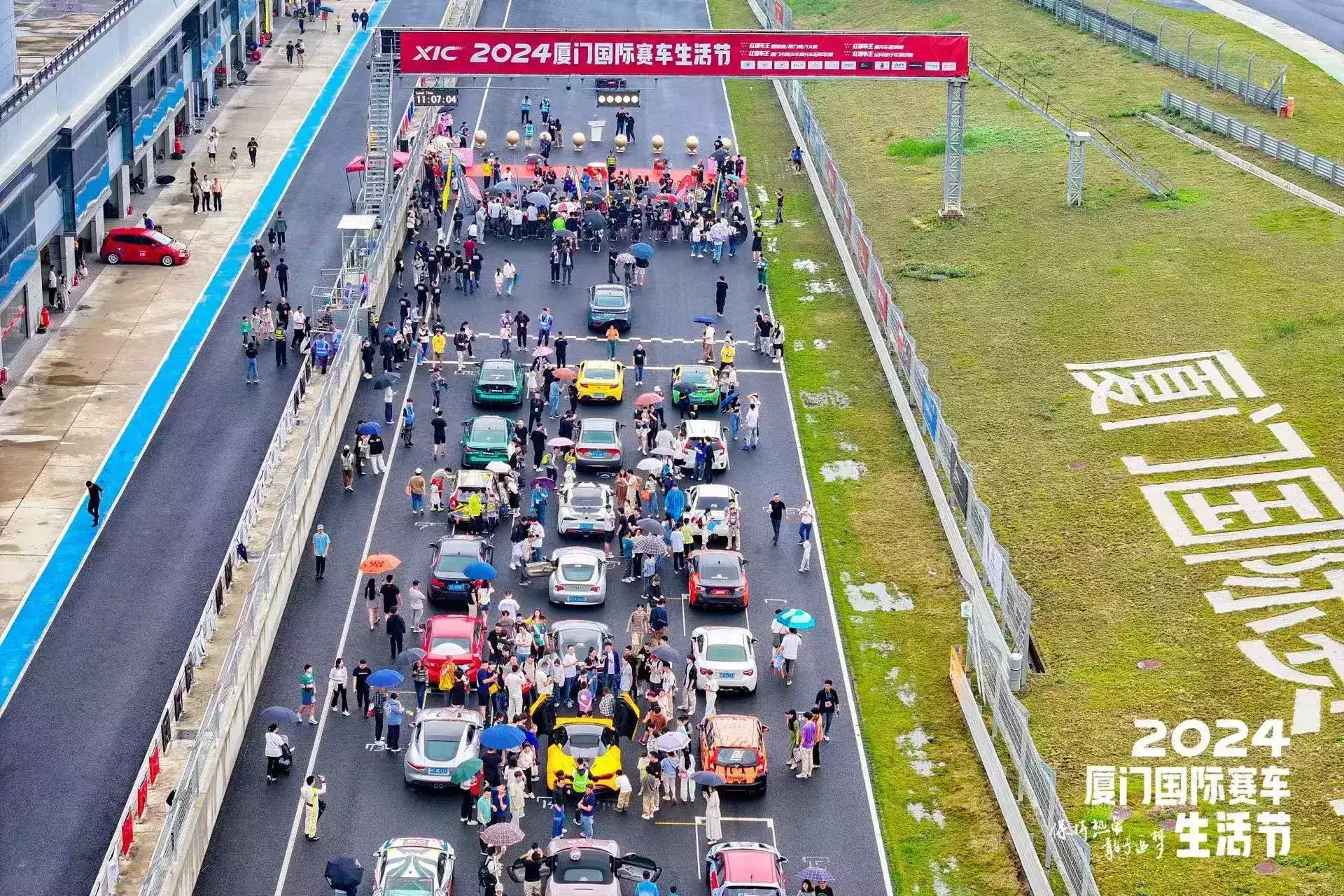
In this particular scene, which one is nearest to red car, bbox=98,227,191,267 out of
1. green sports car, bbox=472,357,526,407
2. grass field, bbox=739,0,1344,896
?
green sports car, bbox=472,357,526,407

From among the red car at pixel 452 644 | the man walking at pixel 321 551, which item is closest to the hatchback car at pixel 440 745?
the red car at pixel 452 644

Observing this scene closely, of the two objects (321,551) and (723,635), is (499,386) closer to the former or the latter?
(321,551)

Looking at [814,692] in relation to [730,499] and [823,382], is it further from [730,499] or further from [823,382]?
[823,382]

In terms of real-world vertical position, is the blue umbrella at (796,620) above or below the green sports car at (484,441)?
below

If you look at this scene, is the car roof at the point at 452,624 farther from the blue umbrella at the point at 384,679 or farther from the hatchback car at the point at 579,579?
the hatchback car at the point at 579,579

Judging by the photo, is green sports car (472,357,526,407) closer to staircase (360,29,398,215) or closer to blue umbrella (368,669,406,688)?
staircase (360,29,398,215)

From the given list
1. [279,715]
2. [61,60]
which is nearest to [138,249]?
[61,60]
